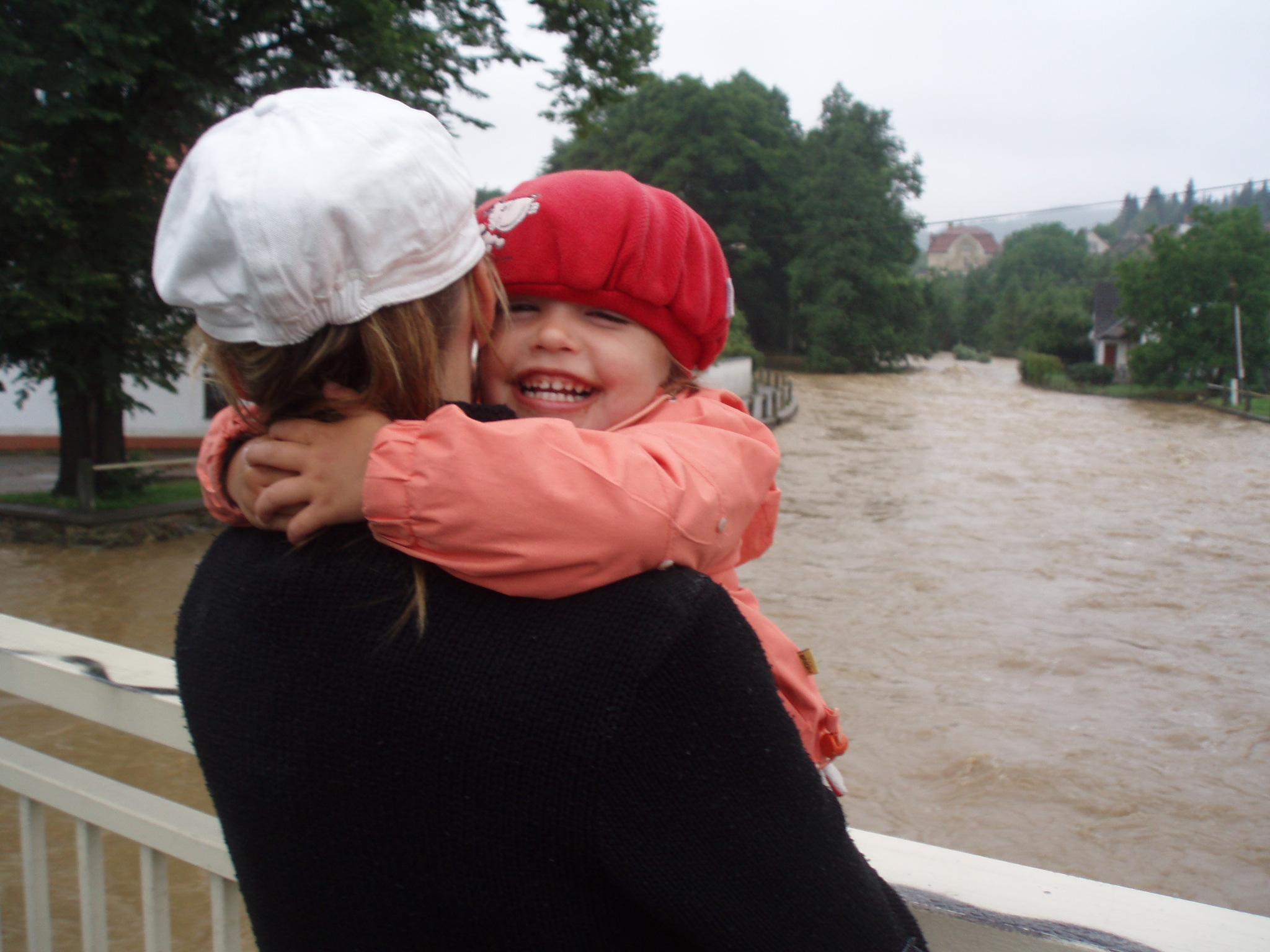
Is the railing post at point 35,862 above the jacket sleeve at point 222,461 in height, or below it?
below

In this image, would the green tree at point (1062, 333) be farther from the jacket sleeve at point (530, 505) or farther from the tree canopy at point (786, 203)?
the jacket sleeve at point (530, 505)

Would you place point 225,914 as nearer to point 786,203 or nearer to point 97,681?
point 97,681

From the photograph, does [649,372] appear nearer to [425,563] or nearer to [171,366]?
[425,563]

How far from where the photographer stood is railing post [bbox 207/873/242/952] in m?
1.44

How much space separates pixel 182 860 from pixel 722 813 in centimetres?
116

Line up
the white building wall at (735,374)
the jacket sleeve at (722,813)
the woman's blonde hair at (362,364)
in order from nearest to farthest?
the jacket sleeve at (722,813) < the woman's blonde hair at (362,364) < the white building wall at (735,374)

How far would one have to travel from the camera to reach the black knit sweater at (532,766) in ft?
2.33

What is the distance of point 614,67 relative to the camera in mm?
13938

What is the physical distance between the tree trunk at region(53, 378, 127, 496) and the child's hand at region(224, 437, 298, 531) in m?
13.5

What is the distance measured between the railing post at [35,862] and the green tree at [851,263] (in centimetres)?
5286

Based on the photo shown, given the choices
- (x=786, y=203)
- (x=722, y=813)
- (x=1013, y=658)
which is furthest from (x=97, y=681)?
(x=786, y=203)

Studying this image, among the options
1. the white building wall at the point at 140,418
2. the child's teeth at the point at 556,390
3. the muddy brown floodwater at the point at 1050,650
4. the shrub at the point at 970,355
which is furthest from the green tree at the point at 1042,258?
the child's teeth at the point at 556,390

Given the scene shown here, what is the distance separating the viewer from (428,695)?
0.74 m

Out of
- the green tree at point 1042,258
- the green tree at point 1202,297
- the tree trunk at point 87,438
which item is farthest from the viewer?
the green tree at point 1042,258
